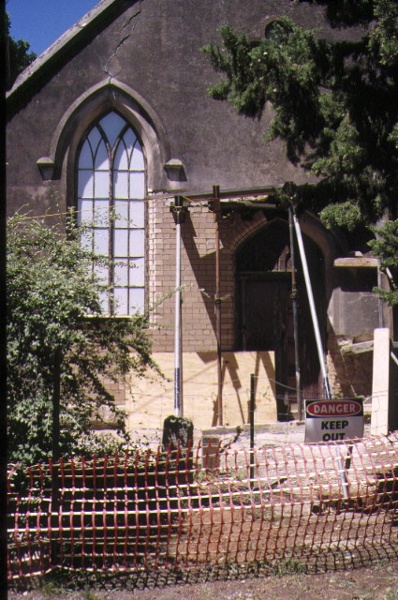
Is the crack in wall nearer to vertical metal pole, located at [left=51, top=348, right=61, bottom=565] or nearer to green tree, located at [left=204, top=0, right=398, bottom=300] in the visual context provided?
green tree, located at [left=204, top=0, right=398, bottom=300]

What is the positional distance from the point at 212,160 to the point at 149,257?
7.73ft

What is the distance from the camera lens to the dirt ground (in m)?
5.75

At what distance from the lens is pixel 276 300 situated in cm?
1417

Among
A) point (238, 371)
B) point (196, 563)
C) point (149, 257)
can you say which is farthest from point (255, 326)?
point (196, 563)

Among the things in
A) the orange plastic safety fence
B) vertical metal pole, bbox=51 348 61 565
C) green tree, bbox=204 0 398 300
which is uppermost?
green tree, bbox=204 0 398 300

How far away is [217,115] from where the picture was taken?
45.3 feet

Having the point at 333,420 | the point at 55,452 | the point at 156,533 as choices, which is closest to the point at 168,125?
the point at 333,420

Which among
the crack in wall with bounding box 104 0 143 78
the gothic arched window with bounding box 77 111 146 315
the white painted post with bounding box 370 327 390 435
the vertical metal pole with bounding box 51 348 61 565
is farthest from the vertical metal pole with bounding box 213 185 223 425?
the vertical metal pole with bounding box 51 348 61 565

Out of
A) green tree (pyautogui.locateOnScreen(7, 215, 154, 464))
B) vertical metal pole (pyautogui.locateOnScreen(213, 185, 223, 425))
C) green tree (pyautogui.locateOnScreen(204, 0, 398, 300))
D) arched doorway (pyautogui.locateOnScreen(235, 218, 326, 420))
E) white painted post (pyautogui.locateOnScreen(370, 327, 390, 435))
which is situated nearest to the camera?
green tree (pyautogui.locateOnScreen(7, 215, 154, 464))

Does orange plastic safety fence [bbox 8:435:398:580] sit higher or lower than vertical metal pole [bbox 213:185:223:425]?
lower

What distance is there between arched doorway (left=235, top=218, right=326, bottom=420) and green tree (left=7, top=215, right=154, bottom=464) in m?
6.60

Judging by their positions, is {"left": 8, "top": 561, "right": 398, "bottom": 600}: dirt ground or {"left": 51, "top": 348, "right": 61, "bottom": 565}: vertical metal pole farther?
{"left": 51, "top": 348, "right": 61, "bottom": 565}: vertical metal pole

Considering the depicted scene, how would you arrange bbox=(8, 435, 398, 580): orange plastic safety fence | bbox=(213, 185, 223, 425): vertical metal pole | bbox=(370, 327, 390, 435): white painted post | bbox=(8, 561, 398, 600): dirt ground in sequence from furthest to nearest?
bbox=(213, 185, 223, 425): vertical metal pole < bbox=(370, 327, 390, 435): white painted post < bbox=(8, 435, 398, 580): orange plastic safety fence < bbox=(8, 561, 398, 600): dirt ground

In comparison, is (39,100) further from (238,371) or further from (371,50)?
(371,50)
